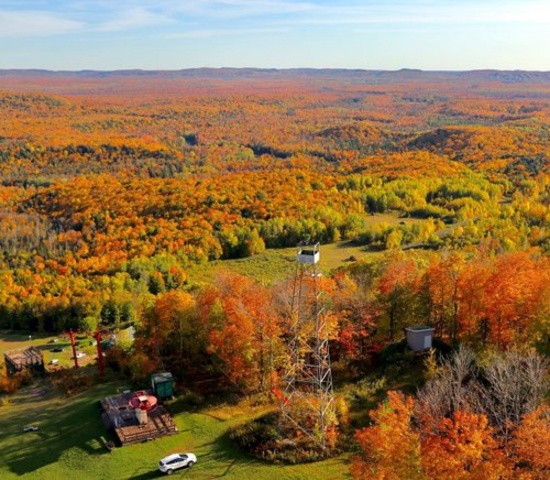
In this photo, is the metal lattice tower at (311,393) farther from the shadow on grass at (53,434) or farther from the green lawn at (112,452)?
the shadow on grass at (53,434)

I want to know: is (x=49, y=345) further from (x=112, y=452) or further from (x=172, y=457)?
(x=172, y=457)

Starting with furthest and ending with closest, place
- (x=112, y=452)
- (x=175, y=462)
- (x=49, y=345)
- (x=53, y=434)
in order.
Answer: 1. (x=49, y=345)
2. (x=53, y=434)
3. (x=112, y=452)
4. (x=175, y=462)

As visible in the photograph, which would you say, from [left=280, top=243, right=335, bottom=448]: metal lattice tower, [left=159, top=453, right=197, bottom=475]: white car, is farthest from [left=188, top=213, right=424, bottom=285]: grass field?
[left=159, top=453, right=197, bottom=475]: white car

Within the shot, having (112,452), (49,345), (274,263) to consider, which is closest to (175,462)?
(112,452)

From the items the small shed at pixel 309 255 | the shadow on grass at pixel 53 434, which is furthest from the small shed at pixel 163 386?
the small shed at pixel 309 255

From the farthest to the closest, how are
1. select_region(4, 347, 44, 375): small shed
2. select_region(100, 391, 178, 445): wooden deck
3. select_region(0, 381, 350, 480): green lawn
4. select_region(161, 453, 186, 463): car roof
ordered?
select_region(4, 347, 44, 375): small shed
select_region(100, 391, 178, 445): wooden deck
select_region(161, 453, 186, 463): car roof
select_region(0, 381, 350, 480): green lawn

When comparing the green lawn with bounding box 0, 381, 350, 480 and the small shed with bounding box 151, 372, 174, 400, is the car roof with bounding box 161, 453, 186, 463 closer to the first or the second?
the green lawn with bounding box 0, 381, 350, 480
